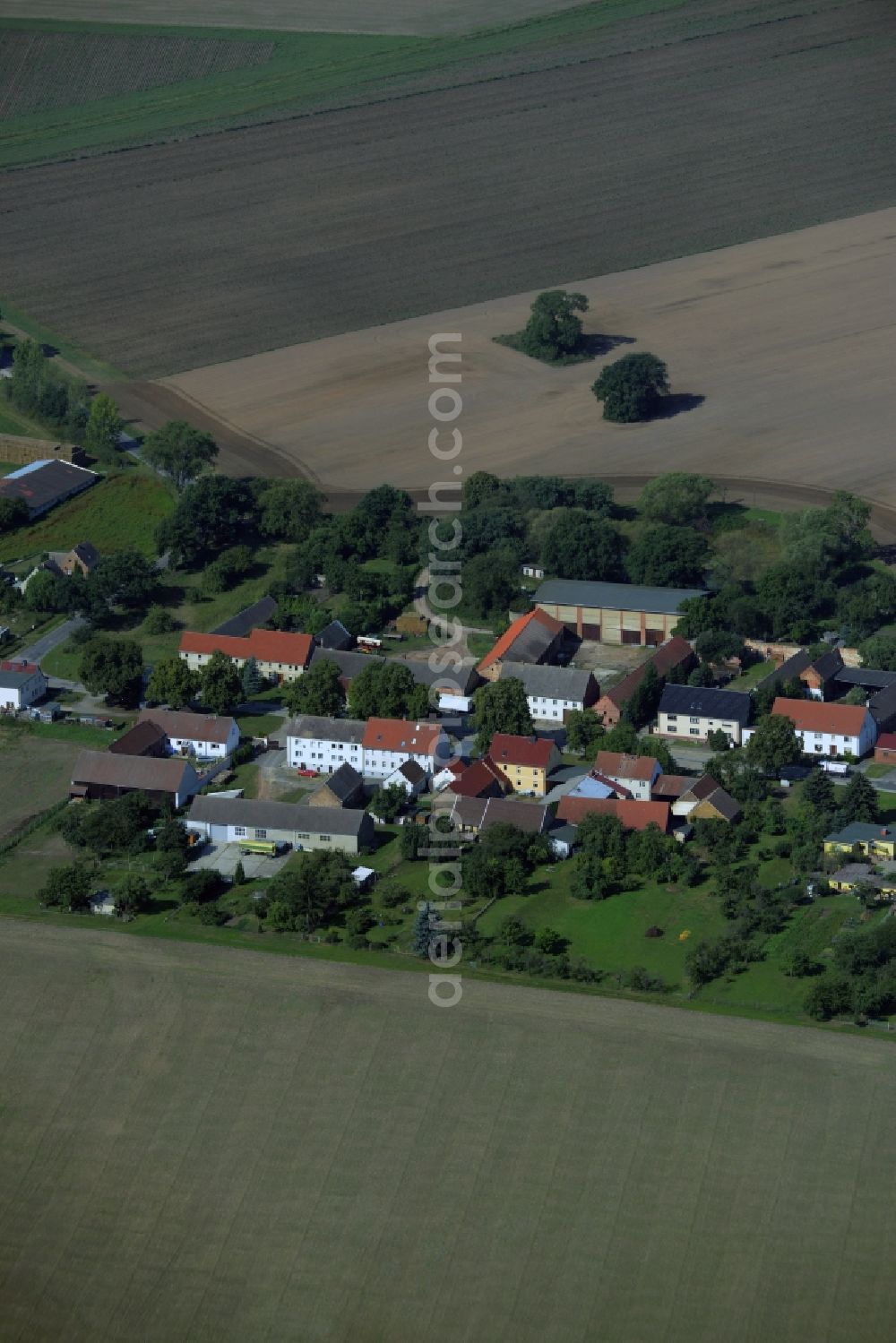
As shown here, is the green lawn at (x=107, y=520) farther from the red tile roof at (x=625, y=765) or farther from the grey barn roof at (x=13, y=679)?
the red tile roof at (x=625, y=765)

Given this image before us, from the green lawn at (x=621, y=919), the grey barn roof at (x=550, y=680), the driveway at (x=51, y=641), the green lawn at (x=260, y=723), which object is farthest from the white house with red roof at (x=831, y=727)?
the driveway at (x=51, y=641)

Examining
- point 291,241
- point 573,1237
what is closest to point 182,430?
point 291,241

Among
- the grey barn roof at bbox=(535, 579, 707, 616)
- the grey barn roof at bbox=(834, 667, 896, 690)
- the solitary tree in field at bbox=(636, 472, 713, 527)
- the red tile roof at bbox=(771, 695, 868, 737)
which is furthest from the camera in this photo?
the solitary tree in field at bbox=(636, 472, 713, 527)

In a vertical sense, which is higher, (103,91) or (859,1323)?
(103,91)

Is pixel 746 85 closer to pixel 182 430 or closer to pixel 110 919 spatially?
pixel 182 430

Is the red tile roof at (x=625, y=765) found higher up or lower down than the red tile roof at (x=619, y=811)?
higher up

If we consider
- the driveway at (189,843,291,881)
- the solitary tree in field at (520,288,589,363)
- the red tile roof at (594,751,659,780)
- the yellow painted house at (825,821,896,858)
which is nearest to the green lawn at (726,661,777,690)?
the red tile roof at (594,751,659,780)

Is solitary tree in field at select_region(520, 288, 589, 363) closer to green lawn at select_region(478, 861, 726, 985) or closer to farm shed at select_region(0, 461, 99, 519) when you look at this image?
farm shed at select_region(0, 461, 99, 519)
